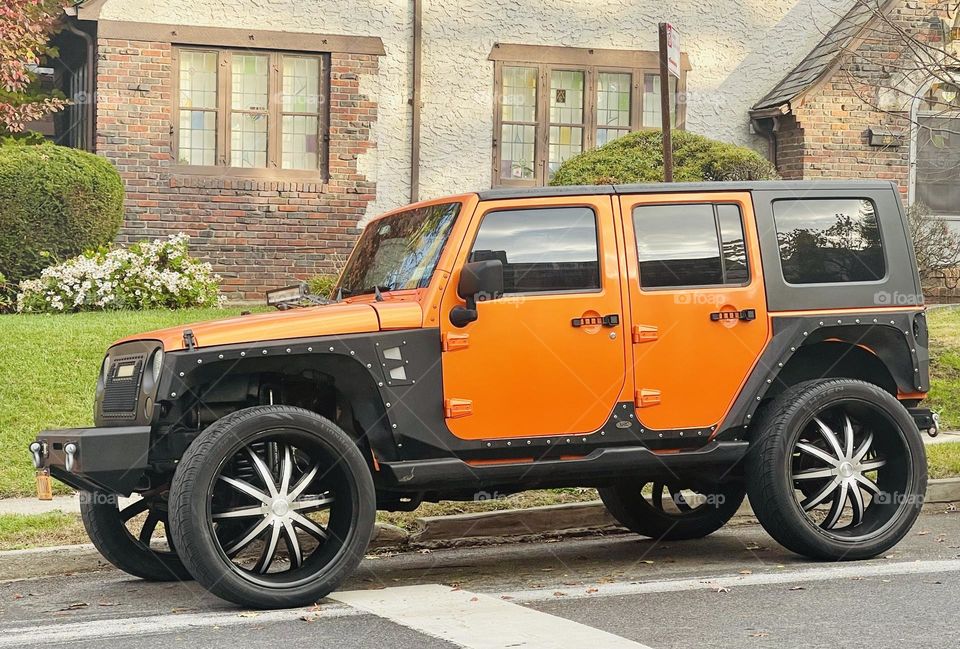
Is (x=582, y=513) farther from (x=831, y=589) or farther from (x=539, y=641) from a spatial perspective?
(x=539, y=641)

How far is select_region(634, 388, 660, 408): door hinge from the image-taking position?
267 inches

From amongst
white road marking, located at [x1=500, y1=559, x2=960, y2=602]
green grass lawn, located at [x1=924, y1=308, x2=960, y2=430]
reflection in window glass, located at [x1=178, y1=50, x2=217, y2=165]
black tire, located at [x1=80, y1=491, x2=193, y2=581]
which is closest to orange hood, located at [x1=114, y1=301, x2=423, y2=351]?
black tire, located at [x1=80, y1=491, x2=193, y2=581]

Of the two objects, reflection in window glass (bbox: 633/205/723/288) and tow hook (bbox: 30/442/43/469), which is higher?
reflection in window glass (bbox: 633/205/723/288)

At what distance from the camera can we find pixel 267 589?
20.0 ft

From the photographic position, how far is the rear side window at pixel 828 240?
718 cm

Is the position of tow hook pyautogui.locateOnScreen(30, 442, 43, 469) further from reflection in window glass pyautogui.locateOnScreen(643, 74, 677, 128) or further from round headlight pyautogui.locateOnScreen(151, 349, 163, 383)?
reflection in window glass pyautogui.locateOnScreen(643, 74, 677, 128)

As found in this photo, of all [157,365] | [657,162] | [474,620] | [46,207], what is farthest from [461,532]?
[46,207]

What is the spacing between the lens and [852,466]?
7156mm

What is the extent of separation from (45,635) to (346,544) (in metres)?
1.38

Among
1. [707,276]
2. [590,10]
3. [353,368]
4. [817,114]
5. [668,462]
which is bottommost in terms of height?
[668,462]

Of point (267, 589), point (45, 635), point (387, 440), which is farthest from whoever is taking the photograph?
point (387, 440)

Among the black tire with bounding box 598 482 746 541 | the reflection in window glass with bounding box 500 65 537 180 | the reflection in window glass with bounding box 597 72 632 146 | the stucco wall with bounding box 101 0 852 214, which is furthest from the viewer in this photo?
the reflection in window glass with bounding box 597 72 632 146

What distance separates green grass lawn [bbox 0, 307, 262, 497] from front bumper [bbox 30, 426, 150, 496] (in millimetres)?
3476

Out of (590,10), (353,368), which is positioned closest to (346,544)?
(353,368)
